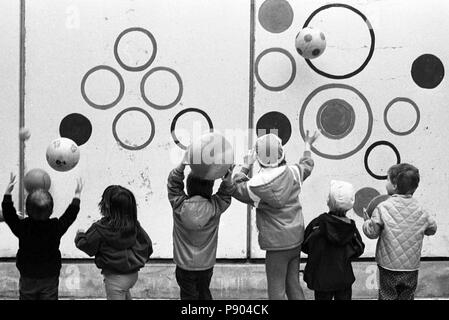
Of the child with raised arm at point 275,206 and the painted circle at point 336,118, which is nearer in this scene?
the child with raised arm at point 275,206

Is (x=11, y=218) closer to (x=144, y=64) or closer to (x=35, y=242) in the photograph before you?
(x=35, y=242)

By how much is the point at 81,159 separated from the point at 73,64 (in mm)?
820

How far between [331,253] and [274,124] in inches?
64.5

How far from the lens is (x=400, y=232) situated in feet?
16.5

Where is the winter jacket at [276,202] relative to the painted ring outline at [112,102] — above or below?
below

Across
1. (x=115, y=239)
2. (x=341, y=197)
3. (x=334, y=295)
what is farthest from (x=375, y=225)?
(x=115, y=239)

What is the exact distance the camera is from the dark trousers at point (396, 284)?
5102mm

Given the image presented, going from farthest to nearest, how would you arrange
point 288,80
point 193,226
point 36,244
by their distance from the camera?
point 288,80 < point 193,226 < point 36,244

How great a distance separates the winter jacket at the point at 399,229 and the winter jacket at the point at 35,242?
218cm

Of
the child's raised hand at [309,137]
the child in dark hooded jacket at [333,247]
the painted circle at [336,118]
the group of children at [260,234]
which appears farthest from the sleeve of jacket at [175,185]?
the painted circle at [336,118]

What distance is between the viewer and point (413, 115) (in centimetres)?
634

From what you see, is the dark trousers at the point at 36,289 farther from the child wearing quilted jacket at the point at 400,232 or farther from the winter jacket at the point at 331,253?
the child wearing quilted jacket at the point at 400,232

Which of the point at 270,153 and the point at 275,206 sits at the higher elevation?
the point at 270,153
